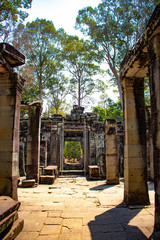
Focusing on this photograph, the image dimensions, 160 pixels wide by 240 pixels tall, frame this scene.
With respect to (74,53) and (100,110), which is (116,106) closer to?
(100,110)

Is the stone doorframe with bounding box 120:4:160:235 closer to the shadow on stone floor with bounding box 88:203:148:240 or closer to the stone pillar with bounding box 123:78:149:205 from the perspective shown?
the stone pillar with bounding box 123:78:149:205

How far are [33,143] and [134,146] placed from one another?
16.6 ft

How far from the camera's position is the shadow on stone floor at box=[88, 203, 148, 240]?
9.85 ft

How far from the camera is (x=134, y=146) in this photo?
4922 mm

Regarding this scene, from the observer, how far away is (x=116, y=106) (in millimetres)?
27109

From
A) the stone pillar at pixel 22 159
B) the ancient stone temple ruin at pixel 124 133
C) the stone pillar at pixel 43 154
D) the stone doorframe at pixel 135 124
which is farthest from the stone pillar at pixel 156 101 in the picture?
the stone pillar at pixel 22 159

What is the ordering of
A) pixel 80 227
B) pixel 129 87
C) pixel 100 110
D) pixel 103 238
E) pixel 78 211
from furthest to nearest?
pixel 100 110
pixel 129 87
pixel 78 211
pixel 80 227
pixel 103 238

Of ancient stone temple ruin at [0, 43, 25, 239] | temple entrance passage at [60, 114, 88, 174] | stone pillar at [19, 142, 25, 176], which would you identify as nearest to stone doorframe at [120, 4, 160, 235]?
ancient stone temple ruin at [0, 43, 25, 239]

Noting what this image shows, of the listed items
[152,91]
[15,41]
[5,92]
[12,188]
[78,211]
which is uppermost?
[15,41]

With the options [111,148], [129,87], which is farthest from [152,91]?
[111,148]

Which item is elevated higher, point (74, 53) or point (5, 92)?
point (74, 53)

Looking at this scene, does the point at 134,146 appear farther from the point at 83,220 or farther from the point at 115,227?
the point at 83,220

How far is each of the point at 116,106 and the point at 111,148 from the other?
1919 centimetres

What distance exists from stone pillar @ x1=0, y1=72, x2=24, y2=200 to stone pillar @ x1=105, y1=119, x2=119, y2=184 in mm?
4909
